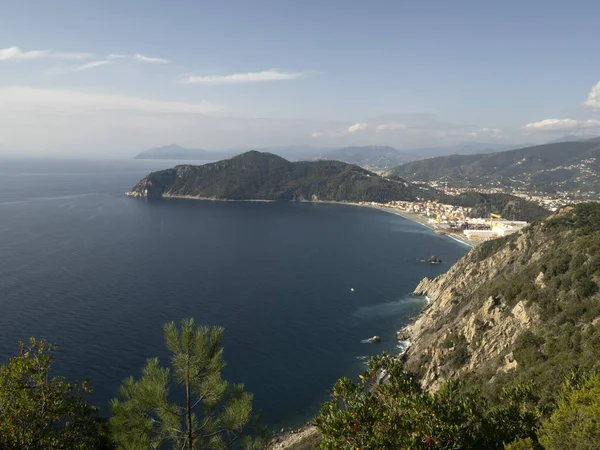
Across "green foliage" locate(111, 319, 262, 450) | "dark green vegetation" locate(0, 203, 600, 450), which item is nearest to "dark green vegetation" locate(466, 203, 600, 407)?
"dark green vegetation" locate(0, 203, 600, 450)

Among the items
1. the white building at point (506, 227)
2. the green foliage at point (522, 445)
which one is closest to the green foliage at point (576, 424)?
the green foliage at point (522, 445)

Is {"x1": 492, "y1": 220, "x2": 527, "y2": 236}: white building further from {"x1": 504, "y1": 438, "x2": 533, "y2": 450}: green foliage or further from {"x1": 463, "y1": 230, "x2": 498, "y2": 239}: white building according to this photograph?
{"x1": 504, "y1": 438, "x2": 533, "y2": 450}: green foliage

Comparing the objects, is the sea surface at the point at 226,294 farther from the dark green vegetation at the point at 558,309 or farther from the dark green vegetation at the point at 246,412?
the dark green vegetation at the point at 246,412

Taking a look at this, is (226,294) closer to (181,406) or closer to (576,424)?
(181,406)

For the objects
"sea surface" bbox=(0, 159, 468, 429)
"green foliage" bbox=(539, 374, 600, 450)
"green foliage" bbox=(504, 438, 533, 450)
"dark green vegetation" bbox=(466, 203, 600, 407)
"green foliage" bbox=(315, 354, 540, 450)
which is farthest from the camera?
"sea surface" bbox=(0, 159, 468, 429)

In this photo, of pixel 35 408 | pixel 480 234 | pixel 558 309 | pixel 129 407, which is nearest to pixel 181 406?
pixel 129 407
